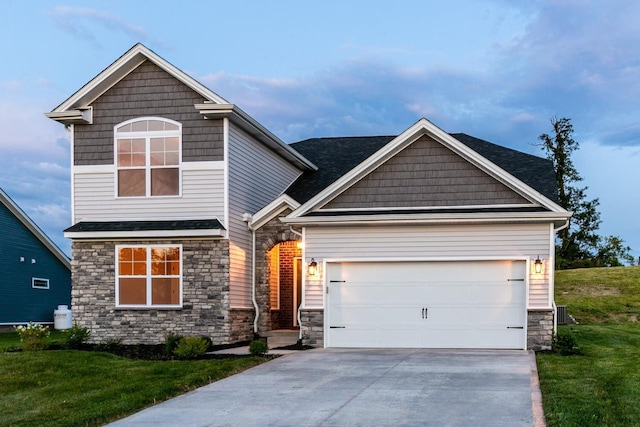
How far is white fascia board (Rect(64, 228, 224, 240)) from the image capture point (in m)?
18.4

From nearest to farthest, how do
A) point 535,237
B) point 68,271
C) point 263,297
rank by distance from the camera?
point 535,237, point 263,297, point 68,271

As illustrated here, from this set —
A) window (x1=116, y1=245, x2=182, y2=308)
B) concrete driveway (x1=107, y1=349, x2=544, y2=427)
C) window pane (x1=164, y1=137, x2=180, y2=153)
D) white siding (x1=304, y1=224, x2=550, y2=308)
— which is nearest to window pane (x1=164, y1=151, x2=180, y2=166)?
window pane (x1=164, y1=137, x2=180, y2=153)

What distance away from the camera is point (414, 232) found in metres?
17.8

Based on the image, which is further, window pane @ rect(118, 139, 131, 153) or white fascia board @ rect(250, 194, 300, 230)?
white fascia board @ rect(250, 194, 300, 230)

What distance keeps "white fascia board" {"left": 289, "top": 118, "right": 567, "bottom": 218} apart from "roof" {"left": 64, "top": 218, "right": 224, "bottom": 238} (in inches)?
84.8

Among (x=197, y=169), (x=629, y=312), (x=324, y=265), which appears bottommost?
(x=629, y=312)

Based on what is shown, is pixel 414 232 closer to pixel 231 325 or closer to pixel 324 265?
pixel 324 265

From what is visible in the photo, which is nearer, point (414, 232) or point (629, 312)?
point (414, 232)

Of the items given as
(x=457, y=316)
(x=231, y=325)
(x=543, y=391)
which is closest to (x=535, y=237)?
(x=457, y=316)

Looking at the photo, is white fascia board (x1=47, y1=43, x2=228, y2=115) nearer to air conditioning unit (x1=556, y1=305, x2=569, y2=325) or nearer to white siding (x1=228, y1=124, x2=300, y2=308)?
white siding (x1=228, y1=124, x2=300, y2=308)

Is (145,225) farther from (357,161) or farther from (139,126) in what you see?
(357,161)

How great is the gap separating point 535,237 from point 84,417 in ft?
35.6

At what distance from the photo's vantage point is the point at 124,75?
64.4ft

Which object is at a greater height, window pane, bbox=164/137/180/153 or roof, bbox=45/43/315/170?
roof, bbox=45/43/315/170
